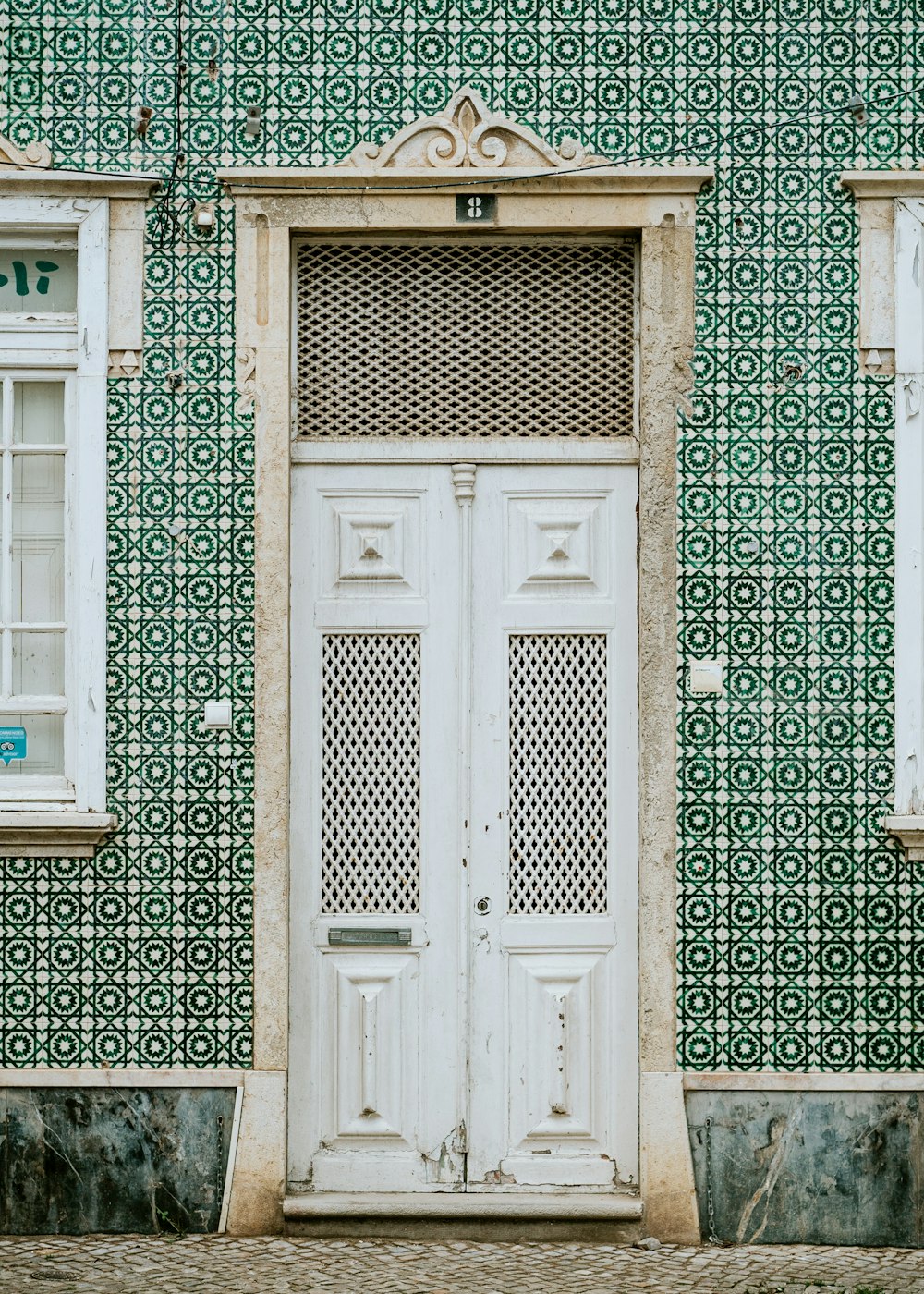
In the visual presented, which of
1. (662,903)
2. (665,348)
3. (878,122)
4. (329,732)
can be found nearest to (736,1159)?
(662,903)

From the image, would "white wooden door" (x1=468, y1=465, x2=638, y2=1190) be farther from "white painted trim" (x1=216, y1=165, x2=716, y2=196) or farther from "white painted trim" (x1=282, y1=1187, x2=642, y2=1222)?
"white painted trim" (x1=216, y1=165, x2=716, y2=196)

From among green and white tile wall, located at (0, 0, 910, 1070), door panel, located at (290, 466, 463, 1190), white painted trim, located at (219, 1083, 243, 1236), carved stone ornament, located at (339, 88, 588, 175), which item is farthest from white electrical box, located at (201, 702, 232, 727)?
carved stone ornament, located at (339, 88, 588, 175)

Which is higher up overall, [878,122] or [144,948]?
[878,122]

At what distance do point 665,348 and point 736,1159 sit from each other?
10.3 ft

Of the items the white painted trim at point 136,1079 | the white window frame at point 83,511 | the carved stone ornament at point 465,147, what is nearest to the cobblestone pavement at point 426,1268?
the white painted trim at point 136,1079

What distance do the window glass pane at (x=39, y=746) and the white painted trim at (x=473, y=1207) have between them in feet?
6.30

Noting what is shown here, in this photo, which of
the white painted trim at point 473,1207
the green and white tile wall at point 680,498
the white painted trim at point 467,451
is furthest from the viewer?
the white painted trim at point 467,451

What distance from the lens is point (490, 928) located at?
261 inches

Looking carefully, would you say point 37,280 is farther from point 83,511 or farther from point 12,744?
point 12,744

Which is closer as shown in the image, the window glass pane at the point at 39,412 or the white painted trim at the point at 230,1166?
the white painted trim at the point at 230,1166

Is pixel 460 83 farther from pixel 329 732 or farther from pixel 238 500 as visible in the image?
pixel 329 732

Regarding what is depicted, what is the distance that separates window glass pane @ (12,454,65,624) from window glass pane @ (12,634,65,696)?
0.30ft

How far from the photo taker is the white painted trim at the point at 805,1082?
6367 mm

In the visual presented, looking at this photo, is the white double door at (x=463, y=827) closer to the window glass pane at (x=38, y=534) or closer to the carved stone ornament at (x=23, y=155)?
the window glass pane at (x=38, y=534)
